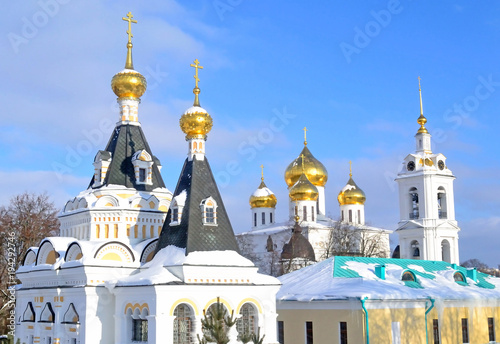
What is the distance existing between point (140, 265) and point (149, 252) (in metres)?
0.58

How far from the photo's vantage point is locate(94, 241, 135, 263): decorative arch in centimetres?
1791

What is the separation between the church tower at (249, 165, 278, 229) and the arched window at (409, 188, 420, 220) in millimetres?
12317

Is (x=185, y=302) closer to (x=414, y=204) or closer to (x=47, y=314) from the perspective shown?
(x=47, y=314)

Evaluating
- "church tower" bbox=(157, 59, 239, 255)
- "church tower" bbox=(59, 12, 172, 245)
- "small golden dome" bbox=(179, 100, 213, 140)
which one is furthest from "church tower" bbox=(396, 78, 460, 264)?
"church tower" bbox=(157, 59, 239, 255)

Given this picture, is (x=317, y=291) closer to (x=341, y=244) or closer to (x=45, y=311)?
(x=45, y=311)

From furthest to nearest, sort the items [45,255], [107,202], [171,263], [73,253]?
1. [45,255]
2. [107,202]
3. [73,253]
4. [171,263]

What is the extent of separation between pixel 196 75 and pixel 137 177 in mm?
3832

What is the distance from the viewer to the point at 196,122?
19000mm

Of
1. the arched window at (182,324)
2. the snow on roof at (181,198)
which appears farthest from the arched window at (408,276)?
the snow on roof at (181,198)

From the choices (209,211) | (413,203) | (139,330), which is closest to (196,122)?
(209,211)

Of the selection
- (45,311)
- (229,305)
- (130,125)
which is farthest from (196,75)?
(45,311)

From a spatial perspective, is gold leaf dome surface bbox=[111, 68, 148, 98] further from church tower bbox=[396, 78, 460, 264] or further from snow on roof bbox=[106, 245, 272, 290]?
church tower bbox=[396, 78, 460, 264]

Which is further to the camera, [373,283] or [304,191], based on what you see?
[304,191]

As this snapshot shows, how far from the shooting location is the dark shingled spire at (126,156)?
2038 centimetres
